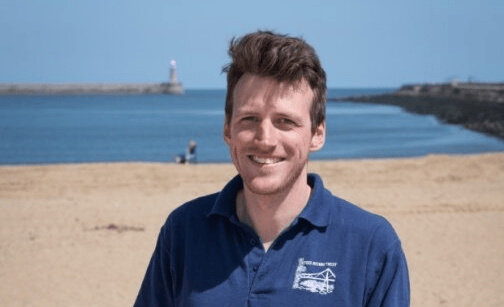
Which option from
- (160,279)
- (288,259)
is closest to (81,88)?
(160,279)

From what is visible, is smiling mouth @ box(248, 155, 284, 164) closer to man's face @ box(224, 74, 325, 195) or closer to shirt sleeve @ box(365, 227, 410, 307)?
man's face @ box(224, 74, 325, 195)

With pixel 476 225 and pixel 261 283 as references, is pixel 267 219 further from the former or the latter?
pixel 476 225

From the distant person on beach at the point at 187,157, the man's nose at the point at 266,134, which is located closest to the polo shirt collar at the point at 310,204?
the man's nose at the point at 266,134

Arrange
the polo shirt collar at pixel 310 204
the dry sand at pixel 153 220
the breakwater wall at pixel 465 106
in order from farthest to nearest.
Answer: the breakwater wall at pixel 465 106, the dry sand at pixel 153 220, the polo shirt collar at pixel 310 204

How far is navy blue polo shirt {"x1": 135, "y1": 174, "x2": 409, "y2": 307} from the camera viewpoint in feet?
→ 6.52

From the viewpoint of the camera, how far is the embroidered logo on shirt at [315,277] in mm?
1968

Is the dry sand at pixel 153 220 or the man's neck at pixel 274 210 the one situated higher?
the man's neck at pixel 274 210

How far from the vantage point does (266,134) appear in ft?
6.71

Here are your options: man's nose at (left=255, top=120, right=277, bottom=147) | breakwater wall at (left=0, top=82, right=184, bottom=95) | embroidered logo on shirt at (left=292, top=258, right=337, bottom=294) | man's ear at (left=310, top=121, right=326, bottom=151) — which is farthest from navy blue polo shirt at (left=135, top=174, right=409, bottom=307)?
breakwater wall at (left=0, top=82, right=184, bottom=95)

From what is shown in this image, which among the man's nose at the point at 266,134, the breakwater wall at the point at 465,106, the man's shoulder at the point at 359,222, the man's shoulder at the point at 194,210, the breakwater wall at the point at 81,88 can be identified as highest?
the man's nose at the point at 266,134

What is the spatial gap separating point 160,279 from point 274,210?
45 cm

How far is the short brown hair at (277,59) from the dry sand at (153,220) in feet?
21.8

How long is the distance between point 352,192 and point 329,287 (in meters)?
13.0

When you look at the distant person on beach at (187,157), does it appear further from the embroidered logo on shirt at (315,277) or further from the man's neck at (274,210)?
the embroidered logo on shirt at (315,277)
